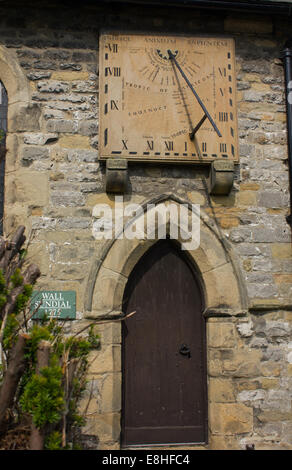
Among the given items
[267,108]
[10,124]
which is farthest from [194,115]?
[10,124]

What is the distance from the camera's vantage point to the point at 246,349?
15.0ft

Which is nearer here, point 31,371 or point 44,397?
point 44,397

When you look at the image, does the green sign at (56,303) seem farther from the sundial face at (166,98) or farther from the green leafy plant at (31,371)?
the sundial face at (166,98)

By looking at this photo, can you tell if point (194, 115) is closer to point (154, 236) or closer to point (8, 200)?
point (154, 236)

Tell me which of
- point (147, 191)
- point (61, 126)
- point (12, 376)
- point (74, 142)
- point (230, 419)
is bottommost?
point (230, 419)

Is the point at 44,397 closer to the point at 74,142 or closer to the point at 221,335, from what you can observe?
the point at 221,335

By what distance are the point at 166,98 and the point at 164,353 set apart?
8.30 ft

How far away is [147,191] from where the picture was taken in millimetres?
4789

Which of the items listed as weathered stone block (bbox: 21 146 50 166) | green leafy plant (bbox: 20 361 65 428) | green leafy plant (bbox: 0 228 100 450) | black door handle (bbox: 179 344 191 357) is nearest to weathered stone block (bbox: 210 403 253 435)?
black door handle (bbox: 179 344 191 357)

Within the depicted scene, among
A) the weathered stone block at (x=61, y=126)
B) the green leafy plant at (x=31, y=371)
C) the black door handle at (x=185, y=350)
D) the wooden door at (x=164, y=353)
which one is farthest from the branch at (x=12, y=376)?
the weathered stone block at (x=61, y=126)

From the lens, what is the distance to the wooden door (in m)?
4.61

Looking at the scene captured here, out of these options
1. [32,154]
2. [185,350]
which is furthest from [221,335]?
[32,154]

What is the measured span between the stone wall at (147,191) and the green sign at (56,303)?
0.07m
